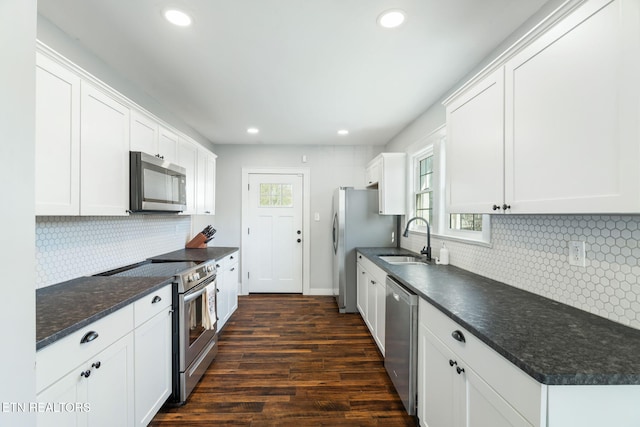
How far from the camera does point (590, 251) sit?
1287 millimetres

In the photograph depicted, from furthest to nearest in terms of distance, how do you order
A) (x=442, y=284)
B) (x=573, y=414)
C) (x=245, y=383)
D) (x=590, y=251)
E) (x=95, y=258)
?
(x=245, y=383) → (x=95, y=258) → (x=442, y=284) → (x=590, y=251) → (x=573, y=414)

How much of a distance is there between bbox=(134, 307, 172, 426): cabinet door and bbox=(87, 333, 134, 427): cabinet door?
0.21 feet

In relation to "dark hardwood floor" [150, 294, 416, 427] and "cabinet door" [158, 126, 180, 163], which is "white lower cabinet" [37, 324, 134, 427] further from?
"cabinet door" [158, 126, 180, 163]

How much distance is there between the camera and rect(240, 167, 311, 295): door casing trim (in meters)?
4.54

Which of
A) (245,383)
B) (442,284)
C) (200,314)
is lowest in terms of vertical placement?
(245,383)

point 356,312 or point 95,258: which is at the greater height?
point 95,258

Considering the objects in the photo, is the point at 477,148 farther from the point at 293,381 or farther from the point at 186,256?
the point at 186,256

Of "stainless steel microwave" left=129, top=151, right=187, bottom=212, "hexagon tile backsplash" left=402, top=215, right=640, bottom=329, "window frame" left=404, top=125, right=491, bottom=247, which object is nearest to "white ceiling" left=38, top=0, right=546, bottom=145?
"window frame" left=404, top=125, right=491, bottom=247

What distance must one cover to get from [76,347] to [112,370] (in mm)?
306

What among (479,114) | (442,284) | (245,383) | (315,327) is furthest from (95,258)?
(479,114)

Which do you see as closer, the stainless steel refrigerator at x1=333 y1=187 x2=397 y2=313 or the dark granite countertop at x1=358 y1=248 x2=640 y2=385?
the dark granite countertop at x1=358 y1=248 x2=640 y2=385

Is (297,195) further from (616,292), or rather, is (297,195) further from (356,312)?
(616,292)

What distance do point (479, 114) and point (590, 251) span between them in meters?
0.89

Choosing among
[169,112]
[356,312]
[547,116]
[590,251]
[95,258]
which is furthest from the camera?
[356,312]
